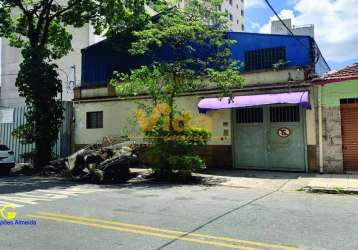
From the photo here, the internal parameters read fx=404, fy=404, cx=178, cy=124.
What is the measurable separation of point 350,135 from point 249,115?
395 cm

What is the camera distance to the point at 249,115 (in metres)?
16.6

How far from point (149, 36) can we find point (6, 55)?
28291 mm

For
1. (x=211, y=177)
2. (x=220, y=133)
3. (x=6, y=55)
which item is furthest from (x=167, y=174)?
(x=6, y=55)

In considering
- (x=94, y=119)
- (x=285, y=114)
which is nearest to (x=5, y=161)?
(x=94, y=119)

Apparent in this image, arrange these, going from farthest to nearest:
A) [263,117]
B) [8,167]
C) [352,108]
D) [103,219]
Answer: [8,167], [263,117], [352,108], [103,219]

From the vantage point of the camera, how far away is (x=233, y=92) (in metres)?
16.5

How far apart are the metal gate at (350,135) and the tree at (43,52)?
33.3 feet

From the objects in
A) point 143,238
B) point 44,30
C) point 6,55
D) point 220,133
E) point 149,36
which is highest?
point 6,55

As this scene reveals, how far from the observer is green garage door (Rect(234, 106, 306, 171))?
15492 mm

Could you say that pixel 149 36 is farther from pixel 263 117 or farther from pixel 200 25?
pixel 263 117

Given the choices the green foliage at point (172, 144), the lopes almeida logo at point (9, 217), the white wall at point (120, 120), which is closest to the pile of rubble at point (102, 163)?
the green foliage at point (172, 144)

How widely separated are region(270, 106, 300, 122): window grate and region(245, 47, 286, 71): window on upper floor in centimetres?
180

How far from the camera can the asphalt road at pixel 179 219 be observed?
6.12m

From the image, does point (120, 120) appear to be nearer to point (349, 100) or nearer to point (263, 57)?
point (263, 57)
